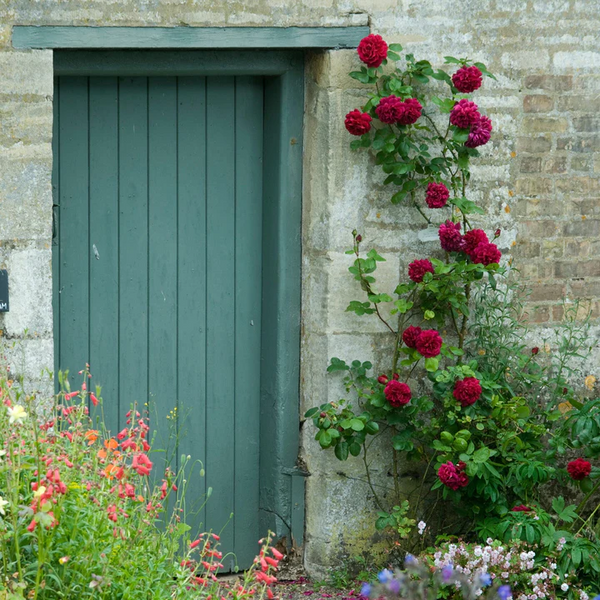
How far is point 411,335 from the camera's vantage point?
4277mm

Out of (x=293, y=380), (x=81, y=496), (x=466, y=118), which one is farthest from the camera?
(x=293, y=380)

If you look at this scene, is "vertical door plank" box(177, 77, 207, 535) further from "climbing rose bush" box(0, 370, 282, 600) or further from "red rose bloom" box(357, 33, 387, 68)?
"climbing rose bush" box(0, 370, 282, 600)

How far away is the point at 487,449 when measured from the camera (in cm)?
420

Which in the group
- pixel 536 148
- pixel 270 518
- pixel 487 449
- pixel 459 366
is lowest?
pixel 270 518

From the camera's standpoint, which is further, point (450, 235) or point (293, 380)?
point (293, 380)

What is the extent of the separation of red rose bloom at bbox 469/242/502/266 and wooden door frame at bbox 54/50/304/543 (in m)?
0.83

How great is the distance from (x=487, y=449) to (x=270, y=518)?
3.68ft

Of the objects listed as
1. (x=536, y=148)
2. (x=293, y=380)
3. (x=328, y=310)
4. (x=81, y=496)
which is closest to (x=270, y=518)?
(x=293, y=380)

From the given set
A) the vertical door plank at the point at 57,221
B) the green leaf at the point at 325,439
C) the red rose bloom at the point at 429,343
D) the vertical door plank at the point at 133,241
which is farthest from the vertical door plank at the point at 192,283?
the red rose bloom at the point at 429,343

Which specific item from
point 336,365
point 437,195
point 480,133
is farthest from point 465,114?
point 336,365

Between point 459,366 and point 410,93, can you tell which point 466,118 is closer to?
point 410,93

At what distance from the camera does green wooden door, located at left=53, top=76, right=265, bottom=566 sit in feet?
14.1

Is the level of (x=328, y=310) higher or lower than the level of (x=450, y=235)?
lower

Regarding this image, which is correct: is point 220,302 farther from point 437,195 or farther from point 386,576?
point 386,576
